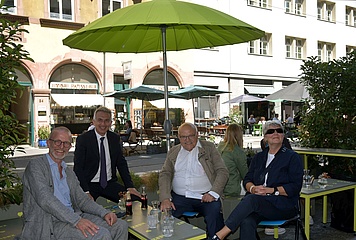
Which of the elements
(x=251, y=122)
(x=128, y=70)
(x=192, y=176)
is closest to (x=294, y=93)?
(x=192, y=176)

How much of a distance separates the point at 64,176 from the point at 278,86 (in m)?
23.8

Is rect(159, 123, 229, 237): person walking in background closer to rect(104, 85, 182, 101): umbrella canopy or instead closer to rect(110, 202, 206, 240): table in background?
rect(110, 202, 206, 240): table in background

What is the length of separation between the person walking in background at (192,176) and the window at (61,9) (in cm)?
1466

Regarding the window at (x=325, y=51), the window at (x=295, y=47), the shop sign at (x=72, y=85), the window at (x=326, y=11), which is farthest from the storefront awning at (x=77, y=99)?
the window at (x=326, y=11)

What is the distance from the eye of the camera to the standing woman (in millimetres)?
4910

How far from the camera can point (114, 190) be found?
4586 mm

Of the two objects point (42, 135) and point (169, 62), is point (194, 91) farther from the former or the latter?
point (42, 135)

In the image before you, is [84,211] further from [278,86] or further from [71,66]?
[278,86]

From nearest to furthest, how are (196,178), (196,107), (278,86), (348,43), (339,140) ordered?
(196,178) → (339,140) → (196,107) → (278,86) → (348,43)

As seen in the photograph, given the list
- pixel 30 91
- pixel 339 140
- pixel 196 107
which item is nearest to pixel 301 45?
pixel 196 107

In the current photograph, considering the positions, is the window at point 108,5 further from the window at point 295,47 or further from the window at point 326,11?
the window at point 326,11

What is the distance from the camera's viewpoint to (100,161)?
457 cm

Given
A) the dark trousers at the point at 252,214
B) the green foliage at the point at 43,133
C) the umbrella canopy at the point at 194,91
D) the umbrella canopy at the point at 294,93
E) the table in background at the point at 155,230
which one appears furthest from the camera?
the green foliage at the point at 43,133

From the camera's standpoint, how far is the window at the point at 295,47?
2611 centimetres
